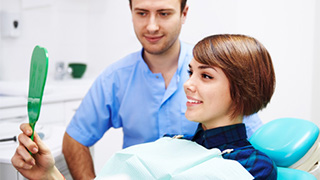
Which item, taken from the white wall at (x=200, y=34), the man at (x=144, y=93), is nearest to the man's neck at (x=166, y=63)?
the man at (x=144, y=93)

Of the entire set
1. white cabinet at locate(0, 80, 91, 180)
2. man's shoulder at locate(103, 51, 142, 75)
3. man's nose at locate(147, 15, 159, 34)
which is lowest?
white cabinet at locate(0, 80, 91, 180)

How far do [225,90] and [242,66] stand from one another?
0.08 metres

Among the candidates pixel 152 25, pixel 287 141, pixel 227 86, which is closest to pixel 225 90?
pixel 227 86

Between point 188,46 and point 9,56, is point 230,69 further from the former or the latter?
point 9,56

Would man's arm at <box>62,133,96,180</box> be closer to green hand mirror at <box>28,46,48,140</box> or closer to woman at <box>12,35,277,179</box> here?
woman at <box>12,35,277,179</box>

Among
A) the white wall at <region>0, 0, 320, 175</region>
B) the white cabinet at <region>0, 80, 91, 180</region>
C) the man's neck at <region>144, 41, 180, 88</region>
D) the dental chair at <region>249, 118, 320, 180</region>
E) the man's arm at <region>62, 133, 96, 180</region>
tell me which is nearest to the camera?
the dental chair at <region>249, 118, 320, 180</region>

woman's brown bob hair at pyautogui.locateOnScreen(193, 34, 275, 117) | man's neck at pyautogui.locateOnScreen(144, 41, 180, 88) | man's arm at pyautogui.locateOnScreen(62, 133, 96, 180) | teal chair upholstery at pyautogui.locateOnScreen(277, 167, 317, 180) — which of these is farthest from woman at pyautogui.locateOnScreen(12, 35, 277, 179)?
man's neck at pyautogui.locateOnScreen(144, 41, 180, 88)

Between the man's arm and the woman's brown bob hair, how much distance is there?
0.67 meters

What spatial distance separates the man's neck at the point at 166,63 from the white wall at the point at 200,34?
933mm

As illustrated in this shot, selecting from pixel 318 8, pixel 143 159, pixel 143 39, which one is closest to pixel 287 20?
pixel 318 8

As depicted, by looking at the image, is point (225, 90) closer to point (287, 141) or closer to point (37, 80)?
point (287, 141)

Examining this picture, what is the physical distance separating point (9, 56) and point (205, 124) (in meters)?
2.04

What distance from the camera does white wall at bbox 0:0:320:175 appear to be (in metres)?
2.28

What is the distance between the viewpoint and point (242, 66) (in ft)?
3.48
